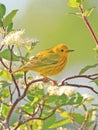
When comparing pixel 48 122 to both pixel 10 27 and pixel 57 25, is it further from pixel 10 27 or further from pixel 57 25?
pixel 57 25

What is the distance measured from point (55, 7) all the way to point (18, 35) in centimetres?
245

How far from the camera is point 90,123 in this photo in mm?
1141

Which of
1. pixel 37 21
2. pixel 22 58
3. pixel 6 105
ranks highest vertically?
pixel 22 58

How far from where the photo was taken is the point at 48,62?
3.86 ft

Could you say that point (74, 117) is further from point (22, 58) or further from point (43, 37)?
point (43, 37)

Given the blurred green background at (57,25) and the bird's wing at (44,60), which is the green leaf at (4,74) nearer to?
the bird's wing at (44,60)

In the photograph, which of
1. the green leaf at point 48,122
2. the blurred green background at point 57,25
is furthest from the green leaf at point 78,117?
the blurred green background at point 57,25

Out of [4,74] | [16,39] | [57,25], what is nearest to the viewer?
[16,39]

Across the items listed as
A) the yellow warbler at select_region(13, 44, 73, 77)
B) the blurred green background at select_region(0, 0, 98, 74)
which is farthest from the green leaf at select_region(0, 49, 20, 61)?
the blurred green background at select_region(0, 0, 98, 74)

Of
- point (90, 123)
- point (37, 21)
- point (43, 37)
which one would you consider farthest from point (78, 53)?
point (90, 123)

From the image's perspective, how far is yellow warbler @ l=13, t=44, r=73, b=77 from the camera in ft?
3.52

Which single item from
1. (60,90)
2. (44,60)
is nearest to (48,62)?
(44,60)

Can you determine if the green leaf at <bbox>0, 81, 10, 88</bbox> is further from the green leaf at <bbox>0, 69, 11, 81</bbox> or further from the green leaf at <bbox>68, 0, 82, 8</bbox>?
the green leaf at <bbox>68, 0, 82, 8</bbox>

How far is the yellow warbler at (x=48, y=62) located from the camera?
107 cm
